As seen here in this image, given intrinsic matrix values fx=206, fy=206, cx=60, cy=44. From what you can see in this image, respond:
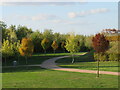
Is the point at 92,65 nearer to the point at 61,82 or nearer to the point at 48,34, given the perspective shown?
the point at 61,82

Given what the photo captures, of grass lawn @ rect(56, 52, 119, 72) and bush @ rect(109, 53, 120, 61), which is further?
bush @ rect(109, 53, 120, 61)

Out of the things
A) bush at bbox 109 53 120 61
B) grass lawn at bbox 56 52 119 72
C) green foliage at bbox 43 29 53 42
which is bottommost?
grass lawn at bbox 56 52 119 72

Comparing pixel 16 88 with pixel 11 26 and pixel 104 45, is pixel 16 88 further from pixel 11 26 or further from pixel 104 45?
pixel 11 26

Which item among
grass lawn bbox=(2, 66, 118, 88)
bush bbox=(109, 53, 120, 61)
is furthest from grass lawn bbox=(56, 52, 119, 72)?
grass lawn bbox=(2, 66, 118, 88)

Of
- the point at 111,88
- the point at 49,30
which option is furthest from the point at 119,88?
the point at 49,30

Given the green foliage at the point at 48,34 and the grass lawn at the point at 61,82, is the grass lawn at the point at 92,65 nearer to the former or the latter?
the grass lawn at the point at 61,82

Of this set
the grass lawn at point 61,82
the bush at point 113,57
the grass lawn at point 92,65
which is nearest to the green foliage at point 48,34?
the grass lawn at point 92,65

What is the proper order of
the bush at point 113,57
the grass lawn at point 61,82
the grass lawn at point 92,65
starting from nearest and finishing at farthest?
the grass lawn at point 61,82, the grass lawn at point 92,65, the bush at point 113,57

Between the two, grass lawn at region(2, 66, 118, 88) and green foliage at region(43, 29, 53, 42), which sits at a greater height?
green foliage at region(43, 29, 53, 42)

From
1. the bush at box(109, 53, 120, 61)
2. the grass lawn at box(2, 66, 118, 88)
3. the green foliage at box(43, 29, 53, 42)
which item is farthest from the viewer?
the green foliage at box(43, 29, 53, 42)

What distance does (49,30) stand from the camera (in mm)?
74062

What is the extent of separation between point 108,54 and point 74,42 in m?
6.76

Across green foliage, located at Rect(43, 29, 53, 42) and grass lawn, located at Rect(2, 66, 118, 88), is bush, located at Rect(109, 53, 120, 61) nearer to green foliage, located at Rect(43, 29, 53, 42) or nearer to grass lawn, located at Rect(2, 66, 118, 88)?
grass lawn, located at Rect(2, 66, 118, 88)

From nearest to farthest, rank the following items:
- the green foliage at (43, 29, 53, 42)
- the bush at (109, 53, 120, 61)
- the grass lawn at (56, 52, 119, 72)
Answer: the grass lawn at (56, 52, 119, 72) < the bush at (109, 53, 120, 61) < the green foliage at (43, 29, 53, 42)
